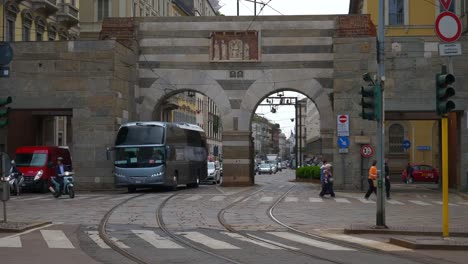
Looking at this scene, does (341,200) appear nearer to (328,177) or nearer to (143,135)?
(328,177)

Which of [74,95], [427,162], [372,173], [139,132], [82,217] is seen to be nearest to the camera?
[82,217]

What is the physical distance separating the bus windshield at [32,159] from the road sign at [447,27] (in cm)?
2523

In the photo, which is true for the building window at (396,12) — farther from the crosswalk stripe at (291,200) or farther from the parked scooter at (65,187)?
the parked scooter at (65,187)

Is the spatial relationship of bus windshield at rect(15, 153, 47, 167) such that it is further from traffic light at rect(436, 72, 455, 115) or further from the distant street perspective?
traffic light at rect(436, 72, 455, 115)

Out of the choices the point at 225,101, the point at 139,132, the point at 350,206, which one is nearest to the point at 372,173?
the point at 350,206

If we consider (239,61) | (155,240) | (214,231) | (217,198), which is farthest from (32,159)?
(155,240)

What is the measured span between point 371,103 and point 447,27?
292cm

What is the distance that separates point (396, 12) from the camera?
2330 inches

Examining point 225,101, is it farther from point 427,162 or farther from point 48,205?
point 427,162

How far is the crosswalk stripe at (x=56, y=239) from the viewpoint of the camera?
48.5ft

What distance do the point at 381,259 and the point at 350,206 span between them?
14244 millimetres

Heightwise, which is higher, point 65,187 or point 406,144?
point 406,144

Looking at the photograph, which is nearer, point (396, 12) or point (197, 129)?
point (197, 129)

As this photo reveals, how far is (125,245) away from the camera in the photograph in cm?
1468
